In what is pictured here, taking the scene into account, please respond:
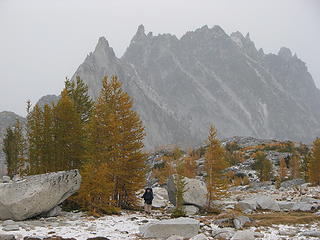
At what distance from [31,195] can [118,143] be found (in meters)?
7.70

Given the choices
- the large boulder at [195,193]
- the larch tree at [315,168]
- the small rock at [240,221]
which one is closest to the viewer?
the small rock at [240,221]

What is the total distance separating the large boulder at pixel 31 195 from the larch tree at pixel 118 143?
3402 mm

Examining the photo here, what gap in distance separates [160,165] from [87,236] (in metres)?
74.2

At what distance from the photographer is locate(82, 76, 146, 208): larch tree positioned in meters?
24.8

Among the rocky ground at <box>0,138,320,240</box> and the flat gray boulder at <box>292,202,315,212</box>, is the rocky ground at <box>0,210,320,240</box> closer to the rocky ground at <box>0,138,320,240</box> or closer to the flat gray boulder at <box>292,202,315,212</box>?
the rocky ground at <box>0,138,320,240</box>

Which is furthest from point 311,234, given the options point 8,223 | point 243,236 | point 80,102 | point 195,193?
point 80,102

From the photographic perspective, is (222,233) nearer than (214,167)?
Yes

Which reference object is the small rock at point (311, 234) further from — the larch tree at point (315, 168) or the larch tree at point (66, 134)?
the larch tree at point (315, 168)

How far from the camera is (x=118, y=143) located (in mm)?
25781

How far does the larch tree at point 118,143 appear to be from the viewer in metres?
24.8

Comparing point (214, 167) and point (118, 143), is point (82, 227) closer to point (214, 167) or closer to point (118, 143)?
point (118, 143)

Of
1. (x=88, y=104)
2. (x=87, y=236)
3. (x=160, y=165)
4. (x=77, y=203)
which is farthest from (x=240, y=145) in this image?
(x=87, y=236)

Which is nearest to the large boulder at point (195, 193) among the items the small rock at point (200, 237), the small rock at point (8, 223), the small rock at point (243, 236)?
the small rock at point (200, 237)

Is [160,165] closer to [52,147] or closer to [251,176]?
[251,176]
